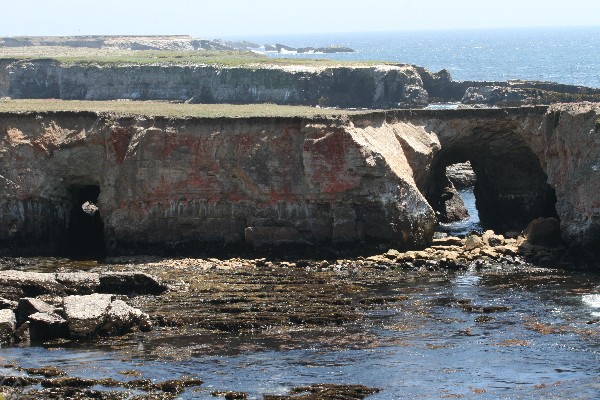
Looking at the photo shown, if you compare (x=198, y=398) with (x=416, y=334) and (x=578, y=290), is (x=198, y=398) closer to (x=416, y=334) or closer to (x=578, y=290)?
(x=416, y=334)

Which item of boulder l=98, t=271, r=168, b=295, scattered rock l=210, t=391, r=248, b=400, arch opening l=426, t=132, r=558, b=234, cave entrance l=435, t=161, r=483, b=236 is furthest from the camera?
cave entrance l=435, t=161, r=483, b=236

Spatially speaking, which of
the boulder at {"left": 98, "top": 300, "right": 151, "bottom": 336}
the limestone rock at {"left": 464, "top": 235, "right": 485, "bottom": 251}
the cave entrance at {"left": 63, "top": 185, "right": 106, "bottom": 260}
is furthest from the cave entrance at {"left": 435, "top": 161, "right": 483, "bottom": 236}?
the boulder at {"left": 98, "top": 300, "right": 151, "bottom": 336}

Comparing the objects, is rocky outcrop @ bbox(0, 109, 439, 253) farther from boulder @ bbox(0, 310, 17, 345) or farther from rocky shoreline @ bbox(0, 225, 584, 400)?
boulder @ bbox(0, 310, 17, 345)

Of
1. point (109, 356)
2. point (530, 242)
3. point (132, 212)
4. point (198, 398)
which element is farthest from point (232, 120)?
point (198, 398)

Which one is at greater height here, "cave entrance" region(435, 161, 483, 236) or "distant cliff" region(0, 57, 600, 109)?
"distant cliff" region(0, 57, 600, 109)

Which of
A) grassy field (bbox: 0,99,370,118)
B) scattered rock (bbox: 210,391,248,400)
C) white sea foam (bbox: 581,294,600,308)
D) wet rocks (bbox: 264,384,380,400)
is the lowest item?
scattered rock (bbox: 210,391,248,400)

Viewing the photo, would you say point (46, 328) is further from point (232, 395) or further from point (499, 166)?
point (499, 166)

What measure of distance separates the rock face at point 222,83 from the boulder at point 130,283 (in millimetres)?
65983

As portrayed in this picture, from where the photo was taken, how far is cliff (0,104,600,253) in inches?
1880

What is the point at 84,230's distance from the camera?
52.7 m

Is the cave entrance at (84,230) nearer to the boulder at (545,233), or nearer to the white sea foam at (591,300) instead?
the boulder at (545,233)

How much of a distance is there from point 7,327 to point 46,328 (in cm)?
121

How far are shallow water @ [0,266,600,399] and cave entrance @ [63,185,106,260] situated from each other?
46.4 feet

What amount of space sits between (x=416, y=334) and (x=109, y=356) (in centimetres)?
967
